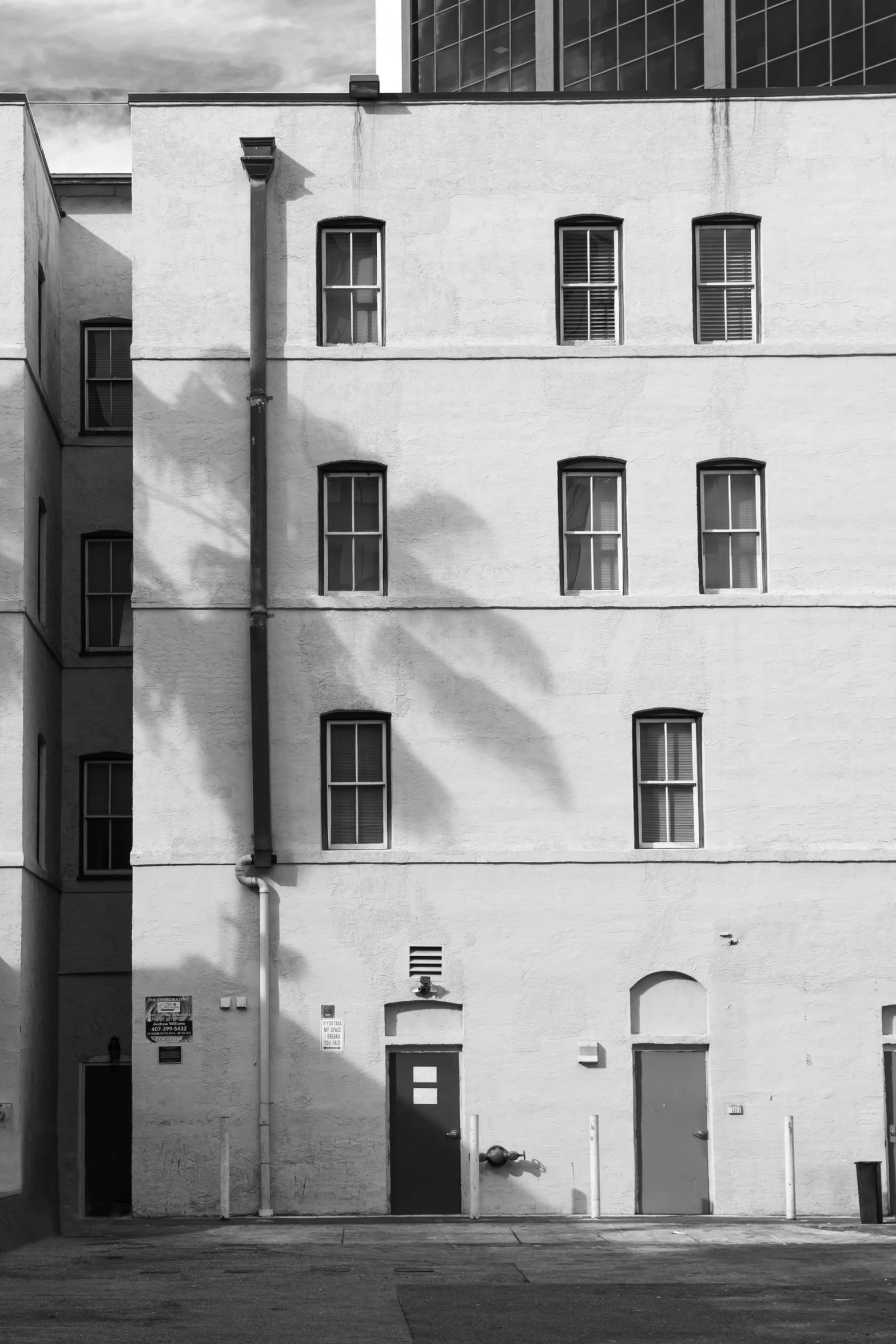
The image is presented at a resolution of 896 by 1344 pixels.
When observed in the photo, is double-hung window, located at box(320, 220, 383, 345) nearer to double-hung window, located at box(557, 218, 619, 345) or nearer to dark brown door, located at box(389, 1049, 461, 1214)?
double-hung window, located at box(557, 218, 619, 345)

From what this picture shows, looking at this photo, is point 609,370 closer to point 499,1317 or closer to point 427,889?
point 427,889

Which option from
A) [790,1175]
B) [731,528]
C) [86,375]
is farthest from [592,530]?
[790,1175]

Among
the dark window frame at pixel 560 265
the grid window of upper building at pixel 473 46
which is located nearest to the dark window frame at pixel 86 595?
the dark window frame at pixel 560 265

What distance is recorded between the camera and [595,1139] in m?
28.4

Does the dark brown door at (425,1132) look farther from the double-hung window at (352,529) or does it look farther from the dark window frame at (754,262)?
the dark window frame at (754,262)

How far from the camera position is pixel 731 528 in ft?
98.9

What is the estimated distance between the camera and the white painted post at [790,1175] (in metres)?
28.4

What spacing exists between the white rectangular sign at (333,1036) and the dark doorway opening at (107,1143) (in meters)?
4.95

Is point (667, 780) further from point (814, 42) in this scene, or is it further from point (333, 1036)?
point (814, 42)

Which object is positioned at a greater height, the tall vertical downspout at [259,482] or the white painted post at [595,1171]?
the tall vertical downspout at [259,482]

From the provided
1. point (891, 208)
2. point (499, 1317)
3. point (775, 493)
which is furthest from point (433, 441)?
point (499, 1317)

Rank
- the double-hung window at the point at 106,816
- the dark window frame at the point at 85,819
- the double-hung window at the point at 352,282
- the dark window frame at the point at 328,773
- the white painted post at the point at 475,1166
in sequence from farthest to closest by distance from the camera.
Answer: the double-hung window at the point at 106,816 → the dark window frame at the point at 85,819 → the double-hung window at the point at 352,282 → the dark window frame at the point at 328,773 → the white painted post at the point at 475,1166

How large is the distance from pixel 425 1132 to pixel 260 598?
774 centimetres

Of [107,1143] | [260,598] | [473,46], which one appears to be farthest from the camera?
[473,46]
